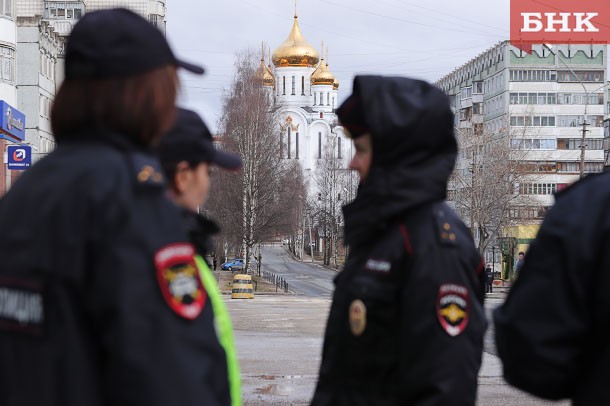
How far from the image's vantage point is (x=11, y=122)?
132 ft

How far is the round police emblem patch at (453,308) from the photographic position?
3.75 meters

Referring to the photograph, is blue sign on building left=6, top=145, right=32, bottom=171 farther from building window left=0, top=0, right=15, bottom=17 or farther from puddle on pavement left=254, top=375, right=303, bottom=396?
puddle on pavement left=254, top=375, right=303, bottom=396

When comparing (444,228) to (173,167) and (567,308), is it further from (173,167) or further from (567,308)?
(567,308)

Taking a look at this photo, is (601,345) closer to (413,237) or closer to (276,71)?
(413,237)

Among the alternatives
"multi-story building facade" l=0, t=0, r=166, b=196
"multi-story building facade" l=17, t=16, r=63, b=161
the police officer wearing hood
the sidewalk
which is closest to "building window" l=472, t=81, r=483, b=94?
"multi-story building facade" l=0, t=0, r=166, b=196

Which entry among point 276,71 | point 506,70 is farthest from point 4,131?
point 276,71

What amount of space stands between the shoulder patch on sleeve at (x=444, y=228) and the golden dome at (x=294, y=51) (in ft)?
430

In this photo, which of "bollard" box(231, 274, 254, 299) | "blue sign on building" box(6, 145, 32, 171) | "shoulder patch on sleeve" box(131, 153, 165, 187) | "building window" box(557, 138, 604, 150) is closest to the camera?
"shoulder patch on sleeve" box(131, 153, 165, 187)

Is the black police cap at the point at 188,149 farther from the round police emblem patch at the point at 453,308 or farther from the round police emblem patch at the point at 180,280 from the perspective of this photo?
the round police emblem patch at the point at 180,280

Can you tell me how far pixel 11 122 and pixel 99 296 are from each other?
39.4 m

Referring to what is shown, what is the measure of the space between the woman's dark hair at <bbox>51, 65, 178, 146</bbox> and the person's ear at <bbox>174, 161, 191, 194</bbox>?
1232 millimetres

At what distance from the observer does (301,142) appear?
475ft

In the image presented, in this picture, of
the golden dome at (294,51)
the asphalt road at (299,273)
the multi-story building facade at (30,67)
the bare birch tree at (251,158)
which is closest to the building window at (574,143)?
the asphalt road at (299,273)

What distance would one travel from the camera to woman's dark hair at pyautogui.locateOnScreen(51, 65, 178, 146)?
A: 2.49 metres
